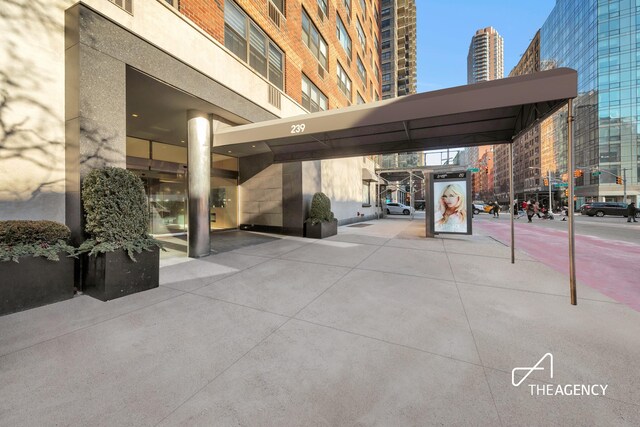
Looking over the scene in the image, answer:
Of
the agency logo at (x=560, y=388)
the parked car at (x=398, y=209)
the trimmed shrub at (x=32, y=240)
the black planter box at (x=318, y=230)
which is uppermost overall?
the parked car at (x=398, y=209)

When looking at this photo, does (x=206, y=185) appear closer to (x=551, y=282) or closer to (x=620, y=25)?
(x=551, y=282)

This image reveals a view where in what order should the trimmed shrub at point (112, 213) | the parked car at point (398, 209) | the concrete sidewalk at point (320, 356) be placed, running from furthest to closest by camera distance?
the parked car at point (398, 209) → the trimmed shrub at point (112, 213) → the concrete sidewalk at point (320, 356)

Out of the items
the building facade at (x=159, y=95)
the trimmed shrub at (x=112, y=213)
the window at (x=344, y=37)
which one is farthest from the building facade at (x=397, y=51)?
the trimmed shrub at (x=112, y=213)

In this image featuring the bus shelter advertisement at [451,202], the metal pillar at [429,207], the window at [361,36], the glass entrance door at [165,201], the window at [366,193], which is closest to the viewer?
the bus shelter advertisement at [451,202]

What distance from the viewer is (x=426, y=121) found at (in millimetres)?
6699

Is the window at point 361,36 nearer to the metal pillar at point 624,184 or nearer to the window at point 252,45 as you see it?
the window at point 252,45

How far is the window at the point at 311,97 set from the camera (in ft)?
44.8

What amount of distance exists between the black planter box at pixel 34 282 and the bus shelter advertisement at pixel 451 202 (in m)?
11.9

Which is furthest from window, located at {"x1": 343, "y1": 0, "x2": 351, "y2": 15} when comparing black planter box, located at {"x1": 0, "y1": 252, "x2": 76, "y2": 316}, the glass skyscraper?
the glass skyscraper

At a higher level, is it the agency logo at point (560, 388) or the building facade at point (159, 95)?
the building facade at point (159, 95)

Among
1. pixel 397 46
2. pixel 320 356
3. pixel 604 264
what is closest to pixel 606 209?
pixel 604 264

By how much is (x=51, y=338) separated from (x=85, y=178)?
2933 millimetres

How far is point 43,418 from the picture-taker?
6.43 ft

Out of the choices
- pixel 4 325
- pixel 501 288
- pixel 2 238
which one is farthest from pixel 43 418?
pixel 501 288
